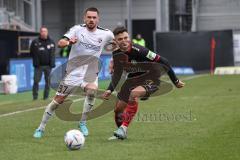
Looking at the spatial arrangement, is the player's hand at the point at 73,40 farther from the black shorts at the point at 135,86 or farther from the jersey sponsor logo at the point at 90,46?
the black shorts at the point at 135,86

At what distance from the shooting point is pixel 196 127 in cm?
1230

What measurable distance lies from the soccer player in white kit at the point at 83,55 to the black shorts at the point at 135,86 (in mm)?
676

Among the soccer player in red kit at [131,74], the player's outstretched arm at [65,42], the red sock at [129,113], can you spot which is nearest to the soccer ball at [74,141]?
the soccer player in red kit at [131,74]

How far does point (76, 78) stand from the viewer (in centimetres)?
1162

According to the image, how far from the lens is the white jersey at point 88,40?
11.3 metres

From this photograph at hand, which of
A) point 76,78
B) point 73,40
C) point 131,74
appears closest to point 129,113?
point 131,74

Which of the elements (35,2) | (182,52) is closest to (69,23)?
(35,2)

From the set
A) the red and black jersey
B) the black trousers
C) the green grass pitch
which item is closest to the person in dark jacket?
the black trousers

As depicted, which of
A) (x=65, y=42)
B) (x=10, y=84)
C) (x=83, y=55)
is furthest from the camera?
(x=10, y=84)

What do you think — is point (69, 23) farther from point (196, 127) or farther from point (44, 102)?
point (196, 127)

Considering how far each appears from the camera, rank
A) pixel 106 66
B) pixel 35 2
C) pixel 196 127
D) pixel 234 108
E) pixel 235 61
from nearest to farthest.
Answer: pixel 196 127
pixel 234 108
pixel 106 66
pixel 235 61
pixel 35 2

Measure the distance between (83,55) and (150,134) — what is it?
5.77ft

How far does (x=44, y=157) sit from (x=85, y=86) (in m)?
2.76

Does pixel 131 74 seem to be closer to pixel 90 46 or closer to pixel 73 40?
pixel 90 46
